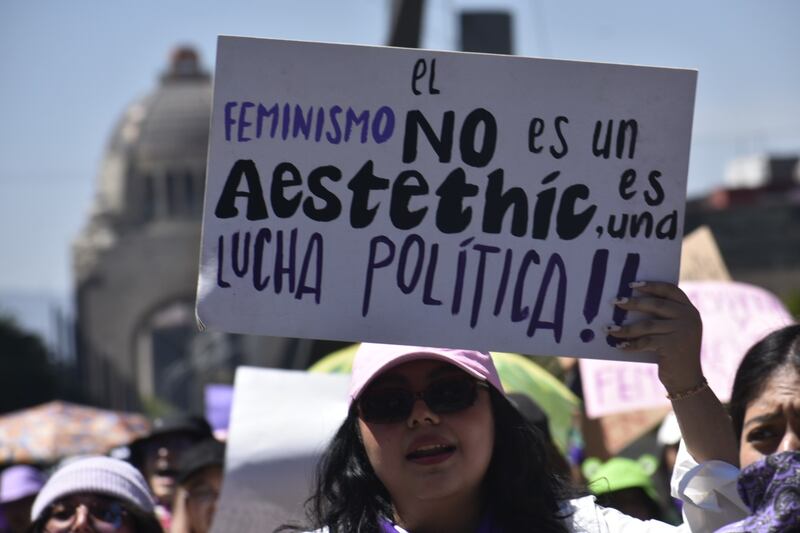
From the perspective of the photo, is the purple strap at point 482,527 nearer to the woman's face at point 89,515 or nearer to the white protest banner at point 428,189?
the white protest banner at point 428,189

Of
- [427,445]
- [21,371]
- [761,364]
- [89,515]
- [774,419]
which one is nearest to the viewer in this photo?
[427,445]

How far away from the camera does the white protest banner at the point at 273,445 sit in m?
4.12

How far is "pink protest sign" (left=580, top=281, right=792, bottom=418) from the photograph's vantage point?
4848 millimetres

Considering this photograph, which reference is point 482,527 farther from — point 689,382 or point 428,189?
point 428,189

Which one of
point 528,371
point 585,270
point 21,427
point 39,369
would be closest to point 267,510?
point 528,371

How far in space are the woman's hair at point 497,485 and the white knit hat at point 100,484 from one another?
0.88m

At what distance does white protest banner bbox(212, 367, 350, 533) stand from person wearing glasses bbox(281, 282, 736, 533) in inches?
A: 42.2

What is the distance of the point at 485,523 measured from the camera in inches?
113

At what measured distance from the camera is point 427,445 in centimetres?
282

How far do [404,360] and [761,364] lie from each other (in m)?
0.80

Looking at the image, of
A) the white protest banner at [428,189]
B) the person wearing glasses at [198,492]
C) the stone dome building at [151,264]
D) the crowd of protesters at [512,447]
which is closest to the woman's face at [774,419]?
the crowd of protesters at [512,447]

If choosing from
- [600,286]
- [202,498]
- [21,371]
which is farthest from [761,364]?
[21,371]

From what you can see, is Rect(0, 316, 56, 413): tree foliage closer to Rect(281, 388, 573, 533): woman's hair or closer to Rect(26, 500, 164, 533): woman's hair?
Rect(26, 500, 164, 533): woman's hair

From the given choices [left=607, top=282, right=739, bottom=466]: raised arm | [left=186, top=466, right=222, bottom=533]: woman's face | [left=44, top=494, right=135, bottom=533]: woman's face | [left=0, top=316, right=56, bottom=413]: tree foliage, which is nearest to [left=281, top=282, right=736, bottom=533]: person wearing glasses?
[left=607, top=282, right=739, bottom=466]: raised arm
